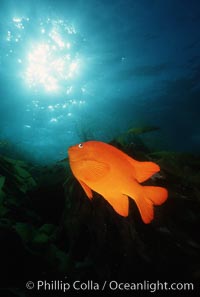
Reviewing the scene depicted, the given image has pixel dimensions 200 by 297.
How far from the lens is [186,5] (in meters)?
11.4

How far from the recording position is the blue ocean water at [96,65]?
36.6 feet

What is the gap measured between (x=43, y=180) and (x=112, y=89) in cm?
1471

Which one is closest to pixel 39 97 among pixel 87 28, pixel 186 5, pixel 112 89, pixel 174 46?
pixel 112 89

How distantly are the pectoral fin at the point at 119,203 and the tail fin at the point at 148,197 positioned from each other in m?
0.06

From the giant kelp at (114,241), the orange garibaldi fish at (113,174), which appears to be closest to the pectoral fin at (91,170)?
the orange garibaldi fish at (113,174)

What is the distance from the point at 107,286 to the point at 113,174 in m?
2.10

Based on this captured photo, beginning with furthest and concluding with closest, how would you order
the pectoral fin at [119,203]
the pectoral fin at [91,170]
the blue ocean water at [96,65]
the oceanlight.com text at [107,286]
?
the blue ocean water at [96,65]
the oceanlight.com text at [107,286]
the pectoral fin at [119,203]
the pectoral fin at [91,170]

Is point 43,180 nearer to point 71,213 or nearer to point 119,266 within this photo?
point 71,213

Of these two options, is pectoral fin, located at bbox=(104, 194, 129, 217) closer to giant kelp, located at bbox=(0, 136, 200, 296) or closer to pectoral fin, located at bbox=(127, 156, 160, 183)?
pectoral fin, located at bbox=(127, 156, 160, 183)

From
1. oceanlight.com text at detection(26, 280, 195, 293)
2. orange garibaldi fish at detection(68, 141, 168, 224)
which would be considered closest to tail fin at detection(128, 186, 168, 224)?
orange garibaldi fish at detection(68, 141, 168, 224)

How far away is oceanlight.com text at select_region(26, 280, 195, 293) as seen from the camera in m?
2.31

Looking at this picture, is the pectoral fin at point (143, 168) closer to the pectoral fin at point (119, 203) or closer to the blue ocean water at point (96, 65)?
the pectoral fin at point (119, 203)

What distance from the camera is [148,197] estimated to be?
121 cm

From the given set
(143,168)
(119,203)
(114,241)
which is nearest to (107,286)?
(114,241)
